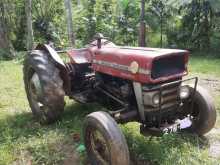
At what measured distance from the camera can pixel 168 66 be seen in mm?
3959

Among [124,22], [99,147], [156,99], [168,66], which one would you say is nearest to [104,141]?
[99,147]

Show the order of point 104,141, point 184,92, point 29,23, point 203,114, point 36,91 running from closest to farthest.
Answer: point 104,141, point 184,92, point 203,114, point 36,91, point 29,23

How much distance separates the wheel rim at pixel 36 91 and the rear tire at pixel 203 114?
2.15 metres

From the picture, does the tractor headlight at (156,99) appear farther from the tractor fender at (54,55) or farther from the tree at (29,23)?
the tree at (29,23)

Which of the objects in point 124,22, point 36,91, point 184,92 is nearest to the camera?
point 184,92

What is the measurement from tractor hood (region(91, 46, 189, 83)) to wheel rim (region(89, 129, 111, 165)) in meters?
0.76

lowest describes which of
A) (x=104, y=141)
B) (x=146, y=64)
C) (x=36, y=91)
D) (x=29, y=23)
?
(x=104, y=141)

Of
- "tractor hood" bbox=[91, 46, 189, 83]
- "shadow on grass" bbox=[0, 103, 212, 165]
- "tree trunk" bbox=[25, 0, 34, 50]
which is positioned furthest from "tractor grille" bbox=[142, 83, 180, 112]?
"tree trunk" bbox=[25, 0, 34, 50]

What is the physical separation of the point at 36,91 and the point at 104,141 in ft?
5.97

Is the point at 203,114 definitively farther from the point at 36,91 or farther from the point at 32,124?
the point at 32,124

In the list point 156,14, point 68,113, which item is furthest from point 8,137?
point 156,14

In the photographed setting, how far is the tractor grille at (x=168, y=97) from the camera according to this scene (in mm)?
3939

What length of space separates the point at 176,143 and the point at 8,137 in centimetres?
226

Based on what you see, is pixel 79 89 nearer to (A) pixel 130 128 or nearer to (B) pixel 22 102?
(A) pixel 130 128
